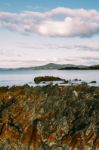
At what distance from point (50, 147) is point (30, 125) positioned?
48.1 inches

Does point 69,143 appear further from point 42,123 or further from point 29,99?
point 29,99

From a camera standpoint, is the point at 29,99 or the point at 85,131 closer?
the point at 85,131

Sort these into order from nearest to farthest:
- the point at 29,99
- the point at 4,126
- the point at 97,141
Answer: the point at 97,141
the point at 4,126
the point at 29,99

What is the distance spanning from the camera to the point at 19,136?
11.5 m

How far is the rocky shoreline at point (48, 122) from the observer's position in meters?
11.1

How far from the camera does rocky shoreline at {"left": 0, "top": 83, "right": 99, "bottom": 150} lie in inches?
436

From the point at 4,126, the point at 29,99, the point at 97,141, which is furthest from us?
the point at 29,99

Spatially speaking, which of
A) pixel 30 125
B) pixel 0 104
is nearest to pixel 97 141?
pixel 30 125

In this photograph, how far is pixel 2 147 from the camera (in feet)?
36.3

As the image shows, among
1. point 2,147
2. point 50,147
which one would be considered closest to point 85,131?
point 50,147

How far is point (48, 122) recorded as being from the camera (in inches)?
464

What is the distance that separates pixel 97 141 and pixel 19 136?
269 cm

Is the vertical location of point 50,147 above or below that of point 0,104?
below

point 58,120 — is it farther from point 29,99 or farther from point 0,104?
point 0,104
